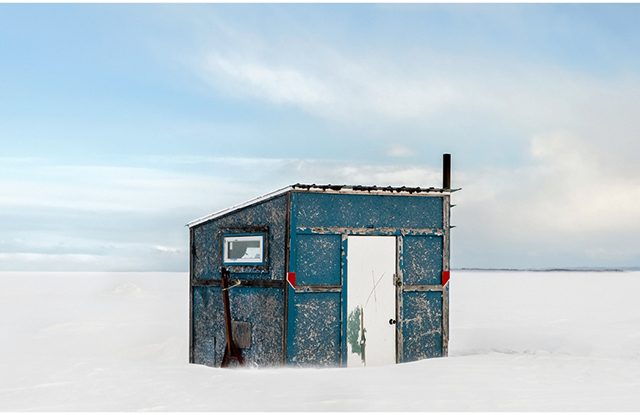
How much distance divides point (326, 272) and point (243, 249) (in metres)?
2.02

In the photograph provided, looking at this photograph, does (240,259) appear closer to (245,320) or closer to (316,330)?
(245,320)

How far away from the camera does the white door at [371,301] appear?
11.2 m

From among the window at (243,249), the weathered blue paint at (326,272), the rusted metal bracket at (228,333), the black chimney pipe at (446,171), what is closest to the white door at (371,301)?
the weathered blue paint at (326,272)

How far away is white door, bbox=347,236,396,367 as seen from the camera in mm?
11164

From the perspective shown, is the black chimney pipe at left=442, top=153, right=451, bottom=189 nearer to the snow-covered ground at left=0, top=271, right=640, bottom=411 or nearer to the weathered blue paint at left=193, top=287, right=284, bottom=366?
the snow-covered ground at left=0, top=271, right=640, bottom=411

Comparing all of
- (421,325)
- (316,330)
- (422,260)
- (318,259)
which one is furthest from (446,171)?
(316,330)

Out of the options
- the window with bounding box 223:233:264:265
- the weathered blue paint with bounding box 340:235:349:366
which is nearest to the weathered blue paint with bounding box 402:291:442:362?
the weathered blue paint with bounding box 340:235:349:366

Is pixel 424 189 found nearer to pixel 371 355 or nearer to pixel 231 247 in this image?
pixel 371 355

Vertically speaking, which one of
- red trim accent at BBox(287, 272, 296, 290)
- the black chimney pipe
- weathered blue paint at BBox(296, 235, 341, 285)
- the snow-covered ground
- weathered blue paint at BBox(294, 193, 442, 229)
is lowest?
the snow-covered ground

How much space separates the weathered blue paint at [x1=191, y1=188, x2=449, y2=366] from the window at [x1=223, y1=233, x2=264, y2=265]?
0.13 meters

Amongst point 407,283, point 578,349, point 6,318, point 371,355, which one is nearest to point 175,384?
point 371,355

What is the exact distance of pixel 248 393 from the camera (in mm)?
8297

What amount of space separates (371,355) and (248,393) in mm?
3503

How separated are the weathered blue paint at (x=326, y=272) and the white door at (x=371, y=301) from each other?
0.13 metres
